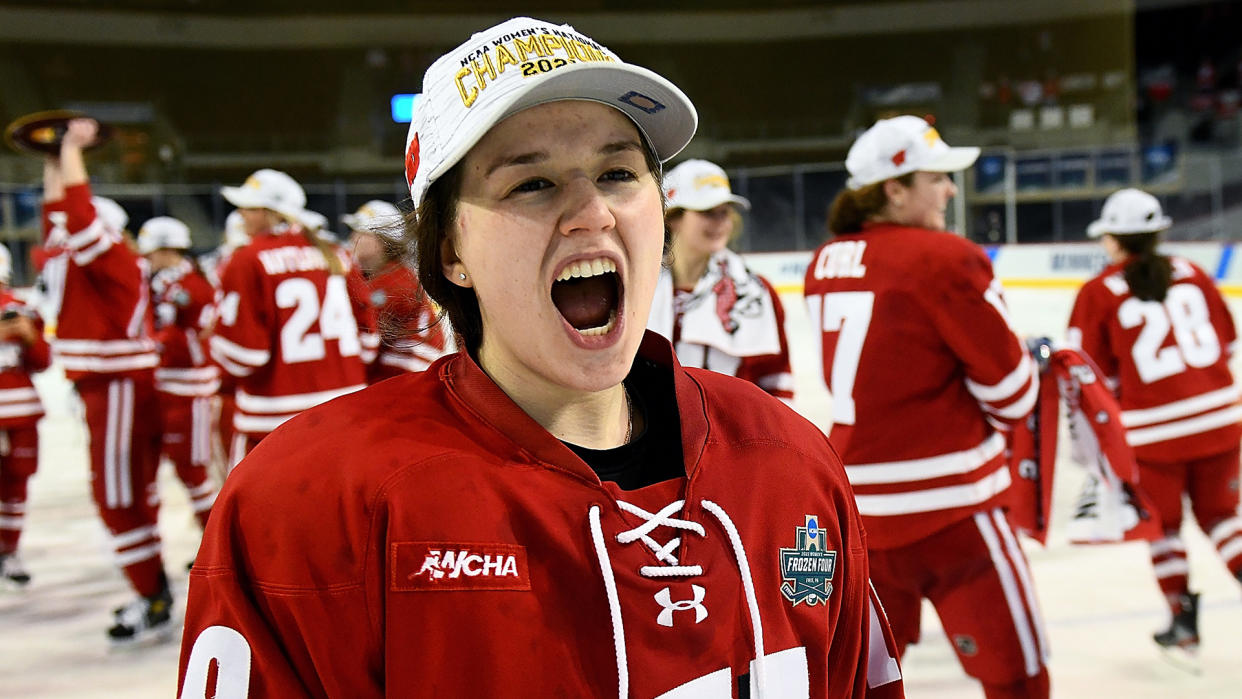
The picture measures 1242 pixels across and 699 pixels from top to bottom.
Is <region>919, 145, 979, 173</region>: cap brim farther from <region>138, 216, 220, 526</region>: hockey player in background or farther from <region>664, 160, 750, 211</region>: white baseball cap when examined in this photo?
<region>138, 216, 220, 526</region>: hockey player in background

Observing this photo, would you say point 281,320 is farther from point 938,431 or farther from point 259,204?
point 938,431

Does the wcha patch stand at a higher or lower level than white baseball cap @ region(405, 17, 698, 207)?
lower

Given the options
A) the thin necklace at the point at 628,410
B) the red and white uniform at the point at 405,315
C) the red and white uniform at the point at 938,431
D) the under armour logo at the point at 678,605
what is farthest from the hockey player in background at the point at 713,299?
the under armour logo at the point at 678,605

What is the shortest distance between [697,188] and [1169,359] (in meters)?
1.76

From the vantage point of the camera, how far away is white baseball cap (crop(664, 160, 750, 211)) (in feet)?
11.4

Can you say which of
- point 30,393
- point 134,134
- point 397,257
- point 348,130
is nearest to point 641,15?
point 348,130

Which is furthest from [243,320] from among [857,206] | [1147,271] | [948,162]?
[1147,271]

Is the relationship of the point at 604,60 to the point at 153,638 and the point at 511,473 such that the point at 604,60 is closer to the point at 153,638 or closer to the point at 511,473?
the point at 511,473

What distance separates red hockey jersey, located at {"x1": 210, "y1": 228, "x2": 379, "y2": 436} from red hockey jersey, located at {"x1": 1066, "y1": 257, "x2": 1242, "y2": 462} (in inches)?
104

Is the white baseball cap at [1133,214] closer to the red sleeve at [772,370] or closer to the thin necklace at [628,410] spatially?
the red sleeve at [772,370]

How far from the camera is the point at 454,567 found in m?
0.90

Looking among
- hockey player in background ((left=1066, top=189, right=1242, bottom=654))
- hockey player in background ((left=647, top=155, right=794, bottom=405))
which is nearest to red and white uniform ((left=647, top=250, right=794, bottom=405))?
hockey player in background ((left=647, top=155, right=794, bottom=405))

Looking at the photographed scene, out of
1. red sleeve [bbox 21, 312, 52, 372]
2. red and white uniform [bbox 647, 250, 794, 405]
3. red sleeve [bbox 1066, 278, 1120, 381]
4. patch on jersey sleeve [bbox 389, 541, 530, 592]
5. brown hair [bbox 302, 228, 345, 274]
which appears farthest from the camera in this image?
red sleeve [bbox 21, 312, 52, 372]

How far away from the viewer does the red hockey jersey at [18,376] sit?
5.24 meters
